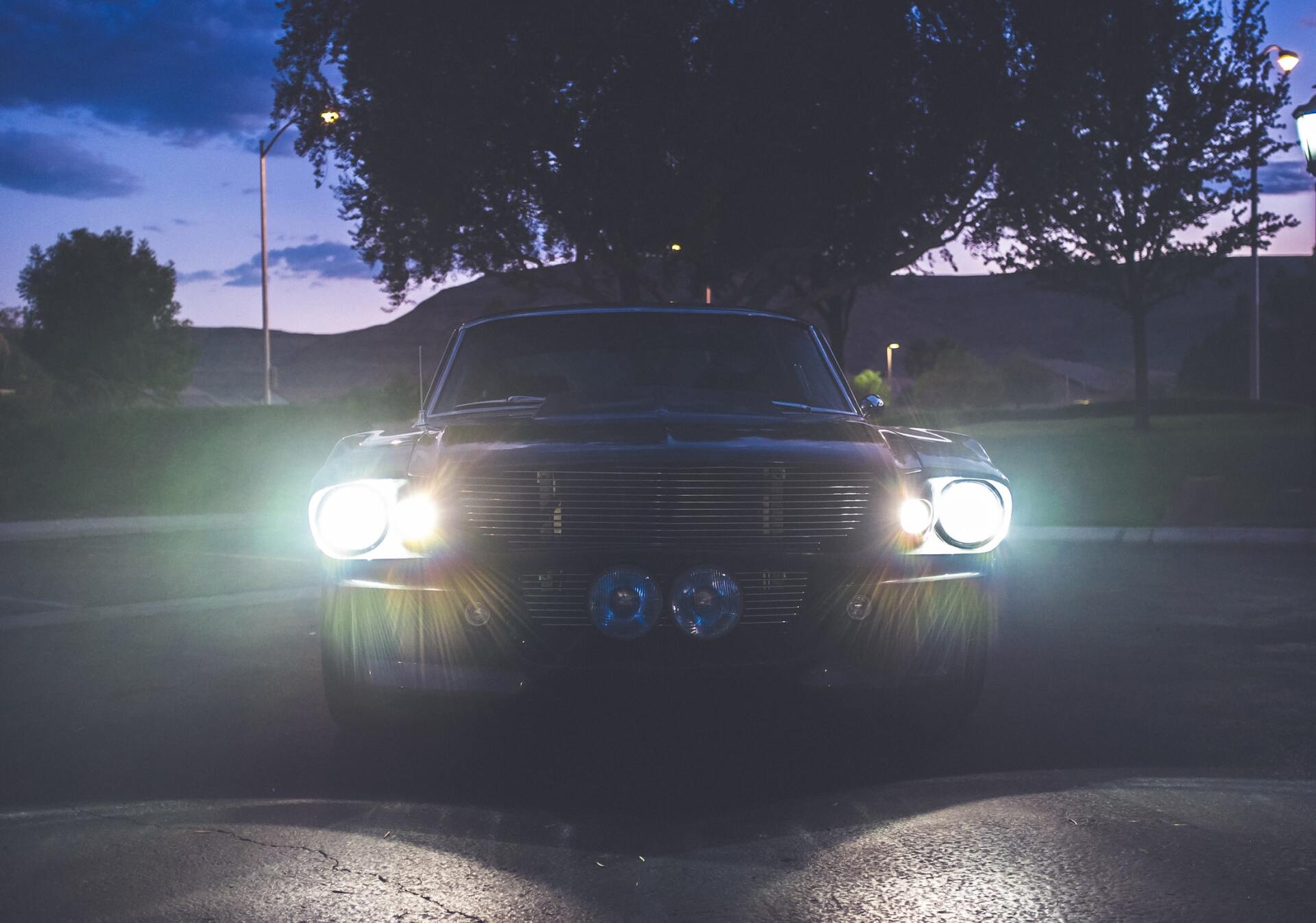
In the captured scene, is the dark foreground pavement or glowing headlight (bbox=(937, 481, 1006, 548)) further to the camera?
glowing headlight (bbox=(937, 481, 1006, 548))

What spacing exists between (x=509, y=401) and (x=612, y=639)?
1712 mm

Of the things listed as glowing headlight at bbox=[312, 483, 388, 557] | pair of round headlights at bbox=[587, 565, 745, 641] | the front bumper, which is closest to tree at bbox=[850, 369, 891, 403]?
the front bumper

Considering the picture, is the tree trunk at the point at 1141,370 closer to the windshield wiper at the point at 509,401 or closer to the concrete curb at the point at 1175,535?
the concrete curb at the point at 1175,535

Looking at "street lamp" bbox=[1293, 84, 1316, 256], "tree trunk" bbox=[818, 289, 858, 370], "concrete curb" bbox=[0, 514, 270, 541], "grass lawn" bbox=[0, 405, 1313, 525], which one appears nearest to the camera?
"street lamp" bbox=[1293, 84, 1316, 256]

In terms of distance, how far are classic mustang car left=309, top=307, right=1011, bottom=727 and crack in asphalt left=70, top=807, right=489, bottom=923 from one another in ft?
2.08

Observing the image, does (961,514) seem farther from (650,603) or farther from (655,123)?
(655,123)

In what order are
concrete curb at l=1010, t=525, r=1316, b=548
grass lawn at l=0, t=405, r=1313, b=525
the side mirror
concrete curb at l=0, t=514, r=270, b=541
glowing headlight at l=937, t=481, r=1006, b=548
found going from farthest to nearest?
grass lawn at l=0, t=405, r=1313, b=525
concrete curb at l=0, t=514, r=270, b=541
concrete curb at l=1010, t=525, r=1316, b=548
the side mirror
glowing headlight at l=937, t=481, r=1006, b=548

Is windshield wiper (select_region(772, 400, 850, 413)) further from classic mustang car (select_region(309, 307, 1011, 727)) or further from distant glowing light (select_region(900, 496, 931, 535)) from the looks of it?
distant glowing light (select_region(900, 496, 931, 535))

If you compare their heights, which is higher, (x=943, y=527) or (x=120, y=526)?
(x=943, y=527)

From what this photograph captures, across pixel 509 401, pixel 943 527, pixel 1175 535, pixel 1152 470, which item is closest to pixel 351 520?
pixel 509 401

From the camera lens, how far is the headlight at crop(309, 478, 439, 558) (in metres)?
4.20

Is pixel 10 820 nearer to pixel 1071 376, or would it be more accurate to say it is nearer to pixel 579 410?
pixel 579 410

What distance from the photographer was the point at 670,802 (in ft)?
13.6

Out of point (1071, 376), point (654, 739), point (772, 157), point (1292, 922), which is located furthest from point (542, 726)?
point (1071, 376)
